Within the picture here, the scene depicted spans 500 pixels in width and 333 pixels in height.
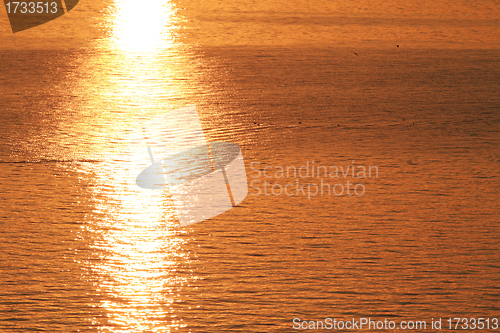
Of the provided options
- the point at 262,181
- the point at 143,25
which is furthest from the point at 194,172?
the point at 143,25

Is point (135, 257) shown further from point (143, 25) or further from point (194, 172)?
point (143, 25)

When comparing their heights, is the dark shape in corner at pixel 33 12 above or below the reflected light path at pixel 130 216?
above

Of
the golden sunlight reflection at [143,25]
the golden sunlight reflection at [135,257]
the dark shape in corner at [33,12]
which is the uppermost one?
the dark shape in corner at [33,12]

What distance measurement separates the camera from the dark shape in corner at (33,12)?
0.59 meters

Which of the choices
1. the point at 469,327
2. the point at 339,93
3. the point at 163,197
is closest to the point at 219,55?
the point at 339,93

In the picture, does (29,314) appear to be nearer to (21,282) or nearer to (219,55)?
(21,282)

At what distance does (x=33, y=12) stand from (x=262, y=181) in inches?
18.4

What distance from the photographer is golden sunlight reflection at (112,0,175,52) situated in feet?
Result: 1.81

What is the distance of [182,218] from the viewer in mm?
273

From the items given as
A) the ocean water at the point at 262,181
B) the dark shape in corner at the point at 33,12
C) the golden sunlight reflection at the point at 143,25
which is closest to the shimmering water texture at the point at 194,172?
the ocean water at the point at 262,181

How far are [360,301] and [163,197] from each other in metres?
0.12

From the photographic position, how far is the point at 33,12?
2.07ft

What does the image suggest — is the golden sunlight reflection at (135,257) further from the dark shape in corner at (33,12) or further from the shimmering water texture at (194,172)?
the dark shape in corner at (33,12)

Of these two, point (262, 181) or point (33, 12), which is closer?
point (262, 181)
